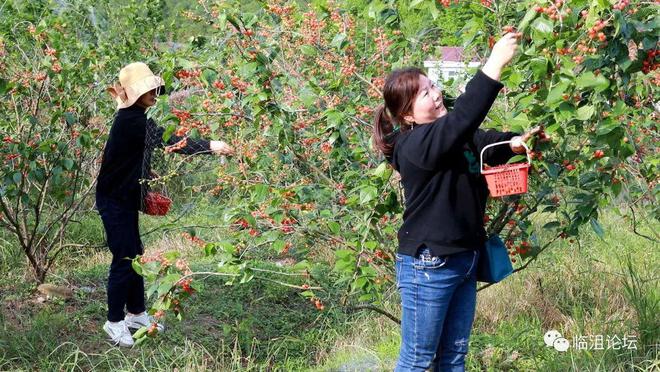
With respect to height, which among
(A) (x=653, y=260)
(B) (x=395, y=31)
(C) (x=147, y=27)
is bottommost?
(A) (x=653, y=260)

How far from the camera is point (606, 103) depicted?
2.55 metres

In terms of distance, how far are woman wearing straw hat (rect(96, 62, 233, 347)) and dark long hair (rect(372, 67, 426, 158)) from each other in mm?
1658

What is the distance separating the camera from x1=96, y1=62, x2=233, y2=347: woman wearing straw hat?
13.5 feet

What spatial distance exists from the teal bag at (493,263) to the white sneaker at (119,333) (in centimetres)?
218

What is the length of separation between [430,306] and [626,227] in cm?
414

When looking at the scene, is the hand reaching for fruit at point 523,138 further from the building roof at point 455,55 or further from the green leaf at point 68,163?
the green leaf at point 68,163

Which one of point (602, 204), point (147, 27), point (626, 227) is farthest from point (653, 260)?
point (147, 27)

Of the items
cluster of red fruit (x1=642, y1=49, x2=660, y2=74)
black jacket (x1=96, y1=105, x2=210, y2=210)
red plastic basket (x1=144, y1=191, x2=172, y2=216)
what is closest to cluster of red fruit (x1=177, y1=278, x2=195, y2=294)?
black jacket (x1=96, y1=105, x2=210, y2=210)

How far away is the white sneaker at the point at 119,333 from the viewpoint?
4191 millimetres

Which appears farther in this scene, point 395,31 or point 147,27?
point 147,27

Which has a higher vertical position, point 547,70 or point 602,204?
point 547,70

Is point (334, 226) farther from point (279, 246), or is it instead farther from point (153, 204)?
point (153, 204)

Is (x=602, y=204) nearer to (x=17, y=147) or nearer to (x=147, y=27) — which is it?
(x=17, y=147)

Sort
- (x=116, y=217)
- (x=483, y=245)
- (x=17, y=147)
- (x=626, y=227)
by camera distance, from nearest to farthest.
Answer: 1. (x=483, y=245)
2. (x=116, y=217)
3. (x=17, y=147)
4. (x=626, y=227)
